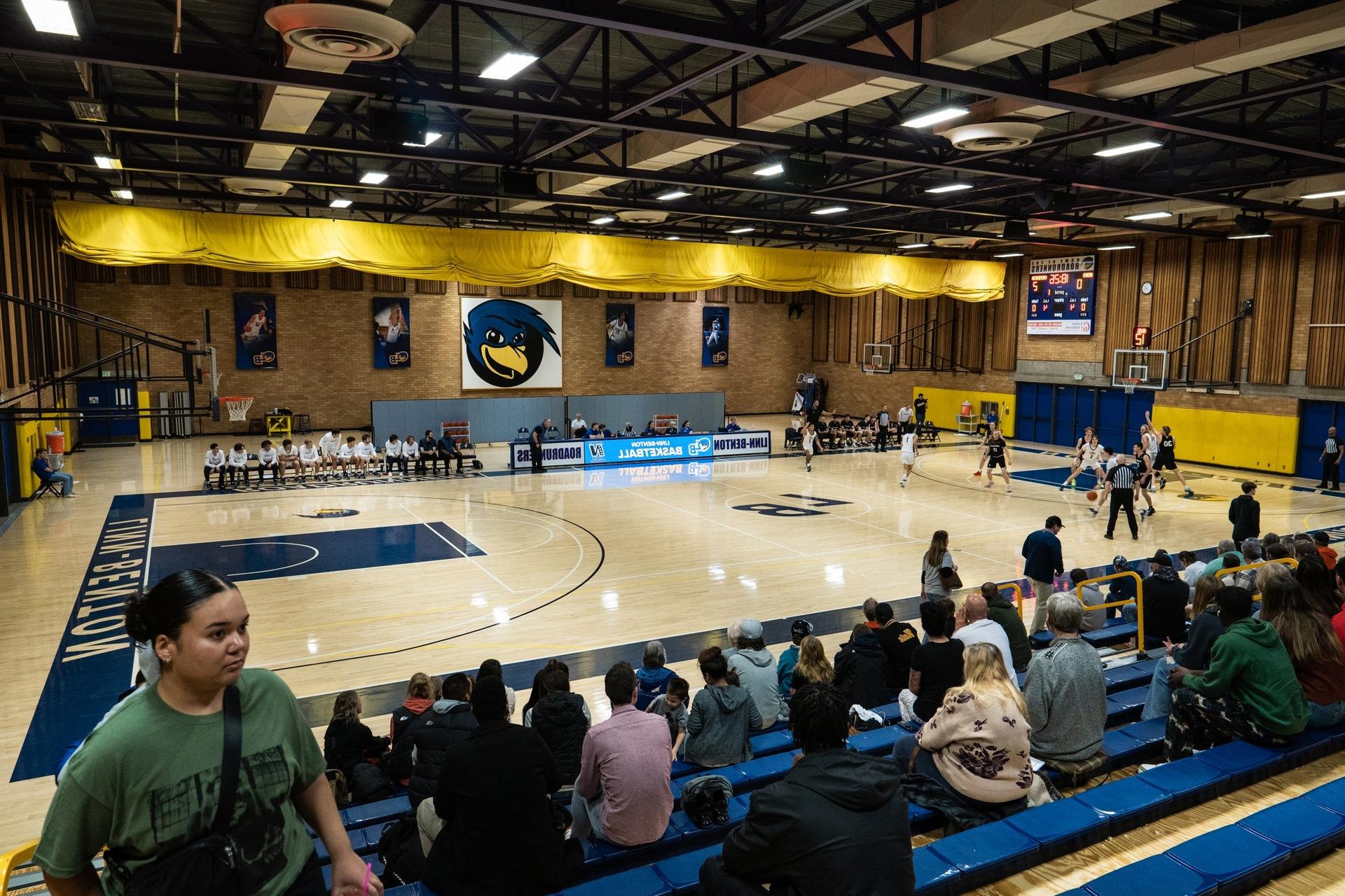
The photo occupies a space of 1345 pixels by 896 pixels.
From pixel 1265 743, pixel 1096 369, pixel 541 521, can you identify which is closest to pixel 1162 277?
pixel 1096 369

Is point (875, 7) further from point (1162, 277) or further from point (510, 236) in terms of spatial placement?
point (1162, 277)

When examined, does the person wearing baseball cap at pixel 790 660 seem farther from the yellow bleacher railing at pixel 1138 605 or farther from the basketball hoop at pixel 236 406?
the basketball hoop at pixel 236 406

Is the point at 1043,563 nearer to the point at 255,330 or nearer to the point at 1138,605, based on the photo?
the point at 1138,605

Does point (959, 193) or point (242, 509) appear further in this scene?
point (959, 193)

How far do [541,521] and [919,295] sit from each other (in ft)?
55.4

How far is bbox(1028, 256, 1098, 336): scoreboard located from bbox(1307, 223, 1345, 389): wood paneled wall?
6.91 metres

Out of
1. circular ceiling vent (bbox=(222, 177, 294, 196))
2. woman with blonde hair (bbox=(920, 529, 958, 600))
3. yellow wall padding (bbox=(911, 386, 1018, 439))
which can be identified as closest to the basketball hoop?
circular ceiling vent (bbox=(222, 177, 294, 196))

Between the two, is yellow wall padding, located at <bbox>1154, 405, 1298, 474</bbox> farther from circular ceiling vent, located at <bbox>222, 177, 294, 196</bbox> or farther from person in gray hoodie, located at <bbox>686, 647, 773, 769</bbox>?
circular ceiling vent, located at <bbox>222, 177, 294, 196</bbox>

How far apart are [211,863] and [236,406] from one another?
31.4 metres

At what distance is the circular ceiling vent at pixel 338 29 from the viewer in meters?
7.15

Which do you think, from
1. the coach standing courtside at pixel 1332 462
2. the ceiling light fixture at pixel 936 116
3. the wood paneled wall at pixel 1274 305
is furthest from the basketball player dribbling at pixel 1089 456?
the ceiling light fixture at pixel 936 116

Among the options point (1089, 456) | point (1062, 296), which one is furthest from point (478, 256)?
point (1062, 296)

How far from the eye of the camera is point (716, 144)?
15023 millimetres

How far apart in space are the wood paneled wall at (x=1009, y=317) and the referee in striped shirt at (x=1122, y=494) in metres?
17.6
